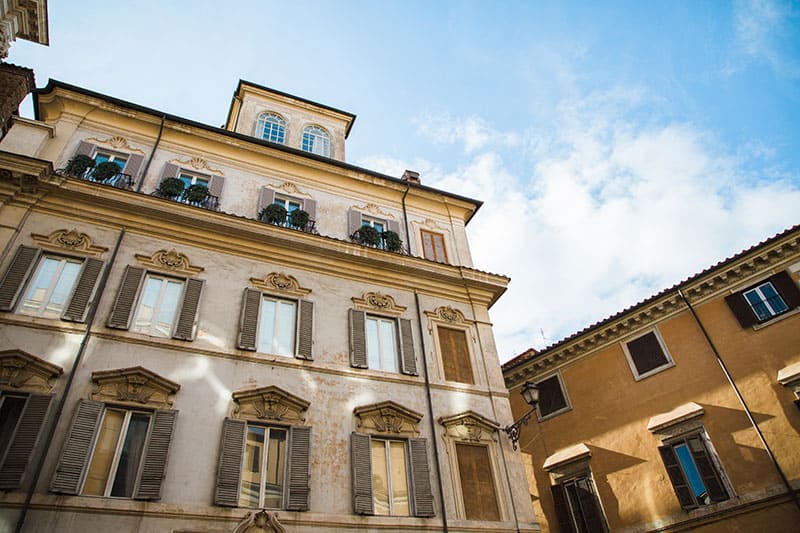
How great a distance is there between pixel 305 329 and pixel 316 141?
996 centimetres

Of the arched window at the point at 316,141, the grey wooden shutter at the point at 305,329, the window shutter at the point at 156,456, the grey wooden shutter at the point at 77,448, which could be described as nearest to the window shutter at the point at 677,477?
the grey wooden shutter at the point at 305,329

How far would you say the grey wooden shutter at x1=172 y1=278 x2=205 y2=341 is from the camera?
1145cm

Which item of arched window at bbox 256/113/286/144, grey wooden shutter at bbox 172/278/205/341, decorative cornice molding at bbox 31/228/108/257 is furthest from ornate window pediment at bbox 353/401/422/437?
arched window at bbox 256/113/286/144

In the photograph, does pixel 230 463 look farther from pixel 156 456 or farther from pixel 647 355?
pixel 647 355

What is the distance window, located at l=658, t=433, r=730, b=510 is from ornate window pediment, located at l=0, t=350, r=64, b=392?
674 inches

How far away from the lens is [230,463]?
9.89m

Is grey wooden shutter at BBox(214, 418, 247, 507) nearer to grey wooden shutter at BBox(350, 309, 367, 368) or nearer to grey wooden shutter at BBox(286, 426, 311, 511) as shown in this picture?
grey wooden shutter at BBox(286, 426, 311, 511)

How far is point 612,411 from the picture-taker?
60.5ft

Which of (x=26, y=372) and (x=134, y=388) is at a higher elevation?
(x=26, y=372)

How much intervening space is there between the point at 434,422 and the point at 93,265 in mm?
8831

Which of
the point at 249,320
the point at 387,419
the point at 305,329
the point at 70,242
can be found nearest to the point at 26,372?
the point at 70,242

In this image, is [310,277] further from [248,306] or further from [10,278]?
[10,278]

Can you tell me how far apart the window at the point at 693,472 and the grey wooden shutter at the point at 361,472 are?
10805 mm

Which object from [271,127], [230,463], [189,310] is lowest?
[230,463]
